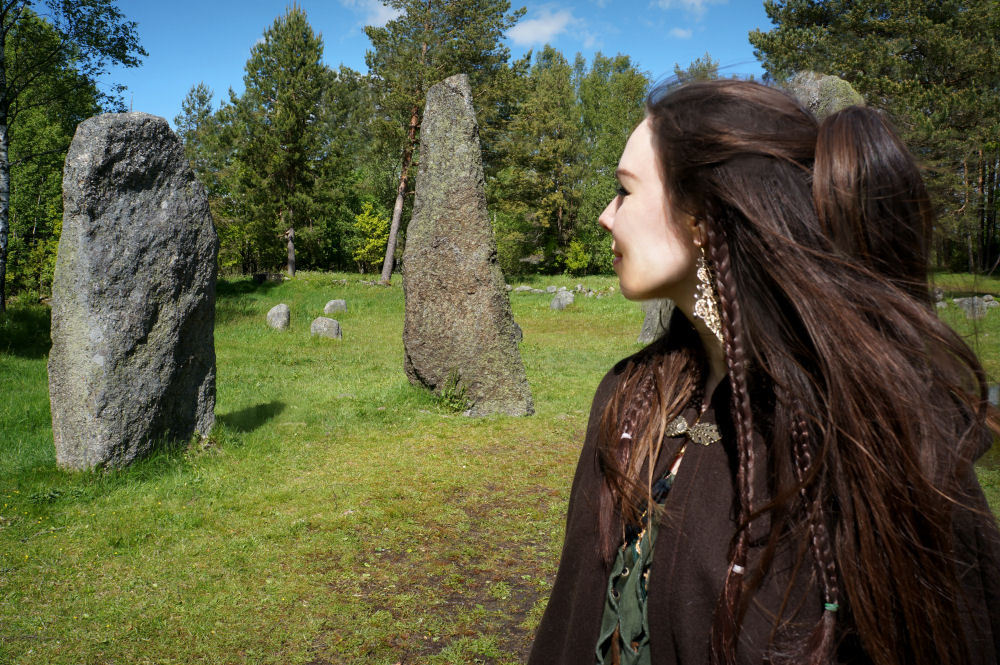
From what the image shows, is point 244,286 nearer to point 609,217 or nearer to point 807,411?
point 609,217

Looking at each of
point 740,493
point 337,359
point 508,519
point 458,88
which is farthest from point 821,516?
point 337,359

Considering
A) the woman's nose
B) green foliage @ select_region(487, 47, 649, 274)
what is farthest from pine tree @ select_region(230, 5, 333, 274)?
the woman's nose

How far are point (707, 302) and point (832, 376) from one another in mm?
290

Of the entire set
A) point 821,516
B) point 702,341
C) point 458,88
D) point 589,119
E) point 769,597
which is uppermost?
point 589,119

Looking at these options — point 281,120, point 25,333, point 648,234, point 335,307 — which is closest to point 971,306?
point 648,234

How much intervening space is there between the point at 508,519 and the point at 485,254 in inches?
134

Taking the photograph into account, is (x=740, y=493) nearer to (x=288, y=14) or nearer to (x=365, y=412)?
(x=365, y=412)

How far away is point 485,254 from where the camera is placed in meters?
7.69

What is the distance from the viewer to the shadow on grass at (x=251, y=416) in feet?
22.9

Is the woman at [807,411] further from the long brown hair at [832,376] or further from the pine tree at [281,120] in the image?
the pine tree at [281,120]

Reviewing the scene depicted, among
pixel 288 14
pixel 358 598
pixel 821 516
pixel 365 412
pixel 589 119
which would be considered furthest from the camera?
pixel 589 119

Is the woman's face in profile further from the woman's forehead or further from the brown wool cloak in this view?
the brown wool cloak

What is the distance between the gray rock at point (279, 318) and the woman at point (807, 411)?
13.8 meters

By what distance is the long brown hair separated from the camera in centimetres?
117
